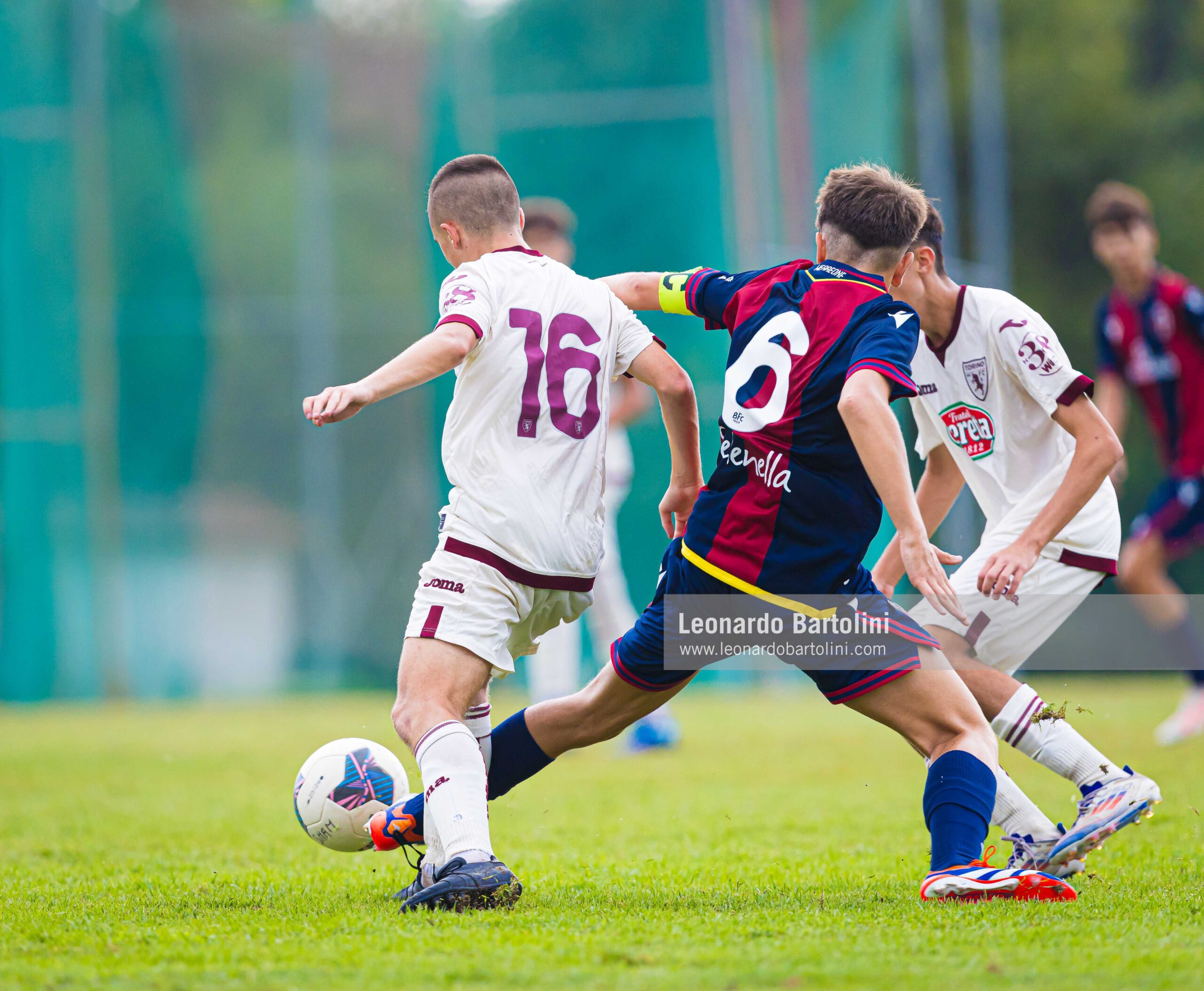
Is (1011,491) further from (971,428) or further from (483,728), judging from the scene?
(483,728)

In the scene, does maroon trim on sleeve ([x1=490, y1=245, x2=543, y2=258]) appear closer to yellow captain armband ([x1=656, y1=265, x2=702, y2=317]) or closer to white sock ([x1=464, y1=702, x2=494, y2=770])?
yellow captain armband ([x1=656, y1=265, x2=702, y2=317])

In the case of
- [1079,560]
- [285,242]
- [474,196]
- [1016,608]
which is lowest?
[1016,608]

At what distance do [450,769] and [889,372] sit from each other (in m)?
1.46

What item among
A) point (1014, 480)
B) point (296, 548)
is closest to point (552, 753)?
point (1014, 480)

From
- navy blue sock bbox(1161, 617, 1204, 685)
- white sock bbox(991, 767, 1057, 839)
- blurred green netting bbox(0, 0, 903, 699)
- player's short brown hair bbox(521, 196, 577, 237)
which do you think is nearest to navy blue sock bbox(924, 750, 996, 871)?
white sock bbox(991, 767, 1057, 839)

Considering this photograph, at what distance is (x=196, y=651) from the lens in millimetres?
13859

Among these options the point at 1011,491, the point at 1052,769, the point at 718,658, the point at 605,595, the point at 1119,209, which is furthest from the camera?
the point at 605,595

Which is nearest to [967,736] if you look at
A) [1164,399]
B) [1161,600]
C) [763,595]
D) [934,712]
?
[934,712]

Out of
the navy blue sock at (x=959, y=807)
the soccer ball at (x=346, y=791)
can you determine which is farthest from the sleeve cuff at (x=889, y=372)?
the soccer ball at (x=346, y=791)

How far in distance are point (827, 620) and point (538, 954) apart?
1.20 meters

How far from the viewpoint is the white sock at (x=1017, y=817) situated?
3.91m

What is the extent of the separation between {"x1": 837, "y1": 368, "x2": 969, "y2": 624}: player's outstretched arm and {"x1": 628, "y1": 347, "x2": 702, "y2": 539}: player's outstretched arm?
74cm

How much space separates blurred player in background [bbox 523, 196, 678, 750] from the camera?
23.1ft

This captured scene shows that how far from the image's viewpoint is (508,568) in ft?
12.2
